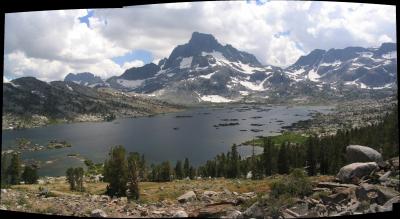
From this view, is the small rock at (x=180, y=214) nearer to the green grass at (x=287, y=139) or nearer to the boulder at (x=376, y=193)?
the boulder at (x=376, y=193)

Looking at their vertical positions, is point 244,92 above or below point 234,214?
above

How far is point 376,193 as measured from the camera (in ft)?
38.3

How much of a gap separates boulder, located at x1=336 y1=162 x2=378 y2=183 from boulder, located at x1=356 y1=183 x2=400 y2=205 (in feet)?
8.88

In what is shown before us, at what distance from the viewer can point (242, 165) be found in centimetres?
2936

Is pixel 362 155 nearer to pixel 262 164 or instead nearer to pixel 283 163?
pixel 283 163

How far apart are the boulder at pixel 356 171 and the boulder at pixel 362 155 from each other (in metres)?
0.89

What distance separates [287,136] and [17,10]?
3035cm

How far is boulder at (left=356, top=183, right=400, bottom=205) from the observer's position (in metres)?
11.4

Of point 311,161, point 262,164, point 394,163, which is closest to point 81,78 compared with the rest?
point 262,164

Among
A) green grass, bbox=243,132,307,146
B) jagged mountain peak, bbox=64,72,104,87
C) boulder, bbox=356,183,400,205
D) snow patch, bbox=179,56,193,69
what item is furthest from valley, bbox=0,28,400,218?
snow patch, bbox=179,56,193,69

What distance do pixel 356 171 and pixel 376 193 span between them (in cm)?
396

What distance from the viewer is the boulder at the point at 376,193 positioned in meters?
11.4

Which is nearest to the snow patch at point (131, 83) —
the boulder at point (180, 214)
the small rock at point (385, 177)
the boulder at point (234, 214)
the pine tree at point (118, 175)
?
the pine tree at point (118, 175)

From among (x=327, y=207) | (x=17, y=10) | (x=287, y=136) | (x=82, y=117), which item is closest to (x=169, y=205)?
(x=327, y=207)
